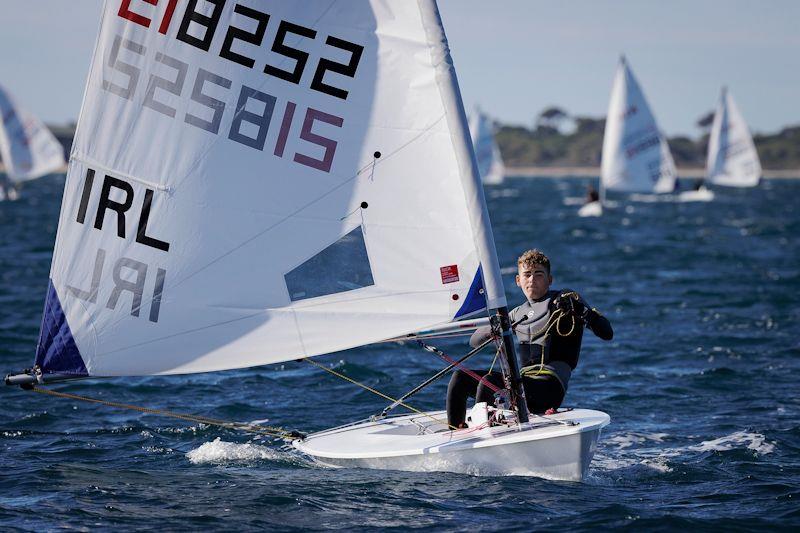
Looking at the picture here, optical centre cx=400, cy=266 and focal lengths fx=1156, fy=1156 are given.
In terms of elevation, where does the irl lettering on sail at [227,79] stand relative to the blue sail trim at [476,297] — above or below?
Answer: above

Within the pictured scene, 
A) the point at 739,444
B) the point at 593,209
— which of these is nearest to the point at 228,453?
the point at 739,444

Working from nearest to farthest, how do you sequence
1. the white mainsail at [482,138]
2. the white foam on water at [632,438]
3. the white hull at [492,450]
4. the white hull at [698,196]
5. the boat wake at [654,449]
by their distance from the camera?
the white hull at [492,450], the boat wake at [654,449], the white foam on water at [632,438], the white hull at [698,196], the white mainsail at [482,138]

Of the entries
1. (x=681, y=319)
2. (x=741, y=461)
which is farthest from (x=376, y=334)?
(x=681, y=319)

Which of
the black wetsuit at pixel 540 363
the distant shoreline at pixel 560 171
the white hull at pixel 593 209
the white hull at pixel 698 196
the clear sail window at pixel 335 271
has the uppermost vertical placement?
the distant shoreline at pixel 560 171

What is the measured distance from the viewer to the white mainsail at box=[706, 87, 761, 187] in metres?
62.8

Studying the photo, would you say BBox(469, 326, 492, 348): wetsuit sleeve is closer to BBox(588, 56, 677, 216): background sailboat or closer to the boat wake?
the boat wake

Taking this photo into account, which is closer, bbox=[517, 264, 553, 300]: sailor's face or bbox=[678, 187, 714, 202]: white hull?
bbox=[517, 264, 553, 300]: sailor's face

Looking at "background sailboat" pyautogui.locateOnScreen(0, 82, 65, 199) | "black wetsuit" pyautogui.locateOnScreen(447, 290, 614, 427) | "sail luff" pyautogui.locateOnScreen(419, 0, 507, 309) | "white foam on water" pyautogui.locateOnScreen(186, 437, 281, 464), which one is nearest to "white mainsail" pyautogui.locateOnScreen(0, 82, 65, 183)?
"background sailboat" pyautogui.locateOnScreen(0, 82, 65, 199)

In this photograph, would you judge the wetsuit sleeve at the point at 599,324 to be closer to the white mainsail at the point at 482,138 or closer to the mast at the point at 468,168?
the mast at the point at 468,168

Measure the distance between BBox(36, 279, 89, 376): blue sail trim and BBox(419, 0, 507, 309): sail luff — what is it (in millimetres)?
3171

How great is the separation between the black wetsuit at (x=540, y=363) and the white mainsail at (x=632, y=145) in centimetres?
3754

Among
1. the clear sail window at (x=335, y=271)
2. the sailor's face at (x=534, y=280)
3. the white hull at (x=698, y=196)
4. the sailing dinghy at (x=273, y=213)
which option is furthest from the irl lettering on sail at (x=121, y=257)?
the white hull at (x=698, y=196)

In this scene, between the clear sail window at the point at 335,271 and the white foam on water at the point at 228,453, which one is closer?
the clear sail window at the point at 335,271

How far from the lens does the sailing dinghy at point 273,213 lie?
332 inches
